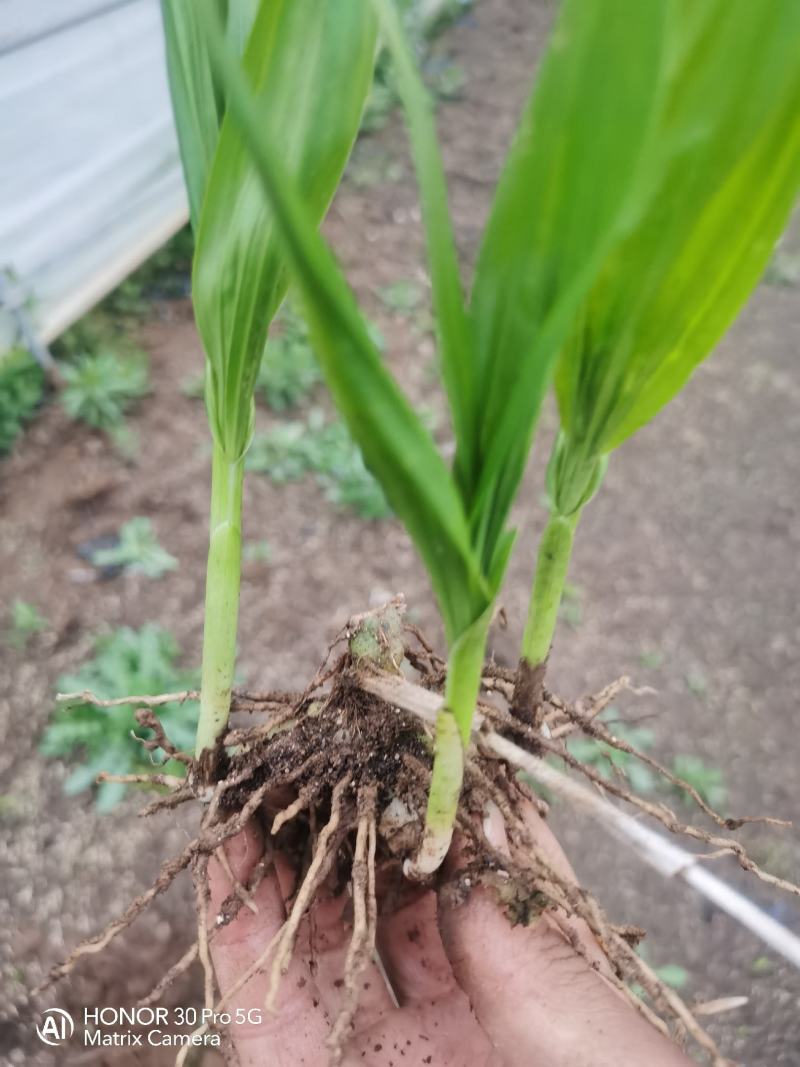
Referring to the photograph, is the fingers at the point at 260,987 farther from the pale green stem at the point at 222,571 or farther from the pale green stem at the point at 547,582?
the pale green stem at the point at 547,582

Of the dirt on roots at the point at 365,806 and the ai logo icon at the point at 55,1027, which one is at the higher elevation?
the dirt on roots at the point at 365,806

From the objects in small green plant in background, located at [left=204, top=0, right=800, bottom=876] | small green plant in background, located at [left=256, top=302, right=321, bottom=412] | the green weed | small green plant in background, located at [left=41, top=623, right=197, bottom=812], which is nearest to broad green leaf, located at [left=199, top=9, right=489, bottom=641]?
small green plant in background, located at [left=204, top=0, right=800, bottom=876]

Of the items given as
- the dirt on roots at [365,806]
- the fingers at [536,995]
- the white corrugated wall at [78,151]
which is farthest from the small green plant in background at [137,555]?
the fingers at [536,995]

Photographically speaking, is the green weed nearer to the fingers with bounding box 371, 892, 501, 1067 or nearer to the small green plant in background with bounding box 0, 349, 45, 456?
the fingers with bounding box 371, 892, 501, 1067

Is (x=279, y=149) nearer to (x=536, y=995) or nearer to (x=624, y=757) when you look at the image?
(x=536, y=995)

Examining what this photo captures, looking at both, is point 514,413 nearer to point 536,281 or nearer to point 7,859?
Result: point 536,281
